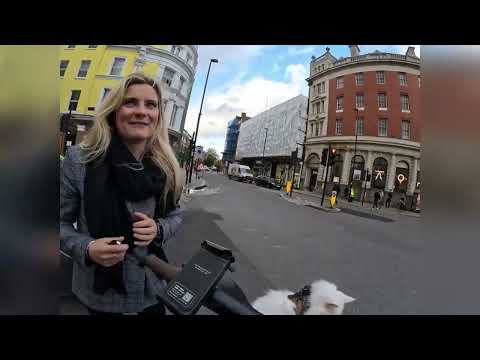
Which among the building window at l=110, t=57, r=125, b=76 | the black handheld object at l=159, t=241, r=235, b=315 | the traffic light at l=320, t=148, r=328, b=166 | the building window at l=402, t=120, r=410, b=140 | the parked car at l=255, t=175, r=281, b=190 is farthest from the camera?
the parked car at l=255, t=175, r=281, b=190

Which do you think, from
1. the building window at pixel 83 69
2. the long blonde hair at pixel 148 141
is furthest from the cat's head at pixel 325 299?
the building window at pixel 83 69

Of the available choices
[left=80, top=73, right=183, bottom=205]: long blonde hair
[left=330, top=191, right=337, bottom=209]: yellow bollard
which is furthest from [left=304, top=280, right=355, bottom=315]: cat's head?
[left=80, top=73, right=183, bottom=205]: long blonde hair

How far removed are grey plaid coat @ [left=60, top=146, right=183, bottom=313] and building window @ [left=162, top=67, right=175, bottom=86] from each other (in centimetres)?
51

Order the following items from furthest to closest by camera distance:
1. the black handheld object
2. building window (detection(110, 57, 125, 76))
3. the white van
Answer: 1. the white van
2. building window (detection(110, 57, 125, 76))
3. the black handheld object

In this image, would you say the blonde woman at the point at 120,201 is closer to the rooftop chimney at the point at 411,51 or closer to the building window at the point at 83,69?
the building window at the point at 83,69

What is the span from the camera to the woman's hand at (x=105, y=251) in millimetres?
982

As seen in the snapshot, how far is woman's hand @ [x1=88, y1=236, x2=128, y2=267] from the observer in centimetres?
98

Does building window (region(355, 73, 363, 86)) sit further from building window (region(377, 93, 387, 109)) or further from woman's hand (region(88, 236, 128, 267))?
woman's hand (region(88, 236, 128, 267))

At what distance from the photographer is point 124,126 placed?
1030 millimetres

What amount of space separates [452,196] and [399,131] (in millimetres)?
409

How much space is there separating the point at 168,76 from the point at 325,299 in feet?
4.51

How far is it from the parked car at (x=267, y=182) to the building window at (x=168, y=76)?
77 centimetres

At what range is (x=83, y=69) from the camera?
1159mm
